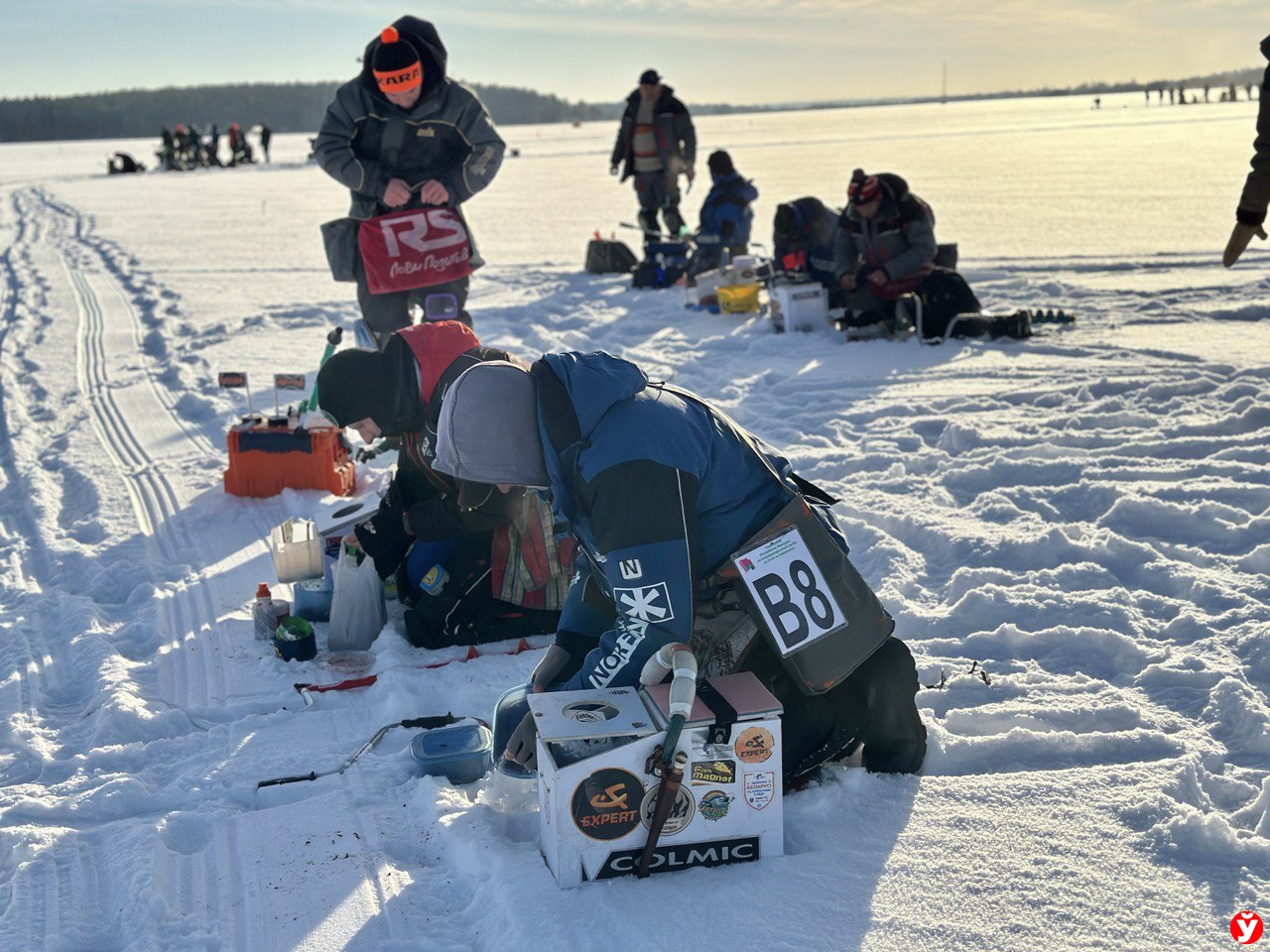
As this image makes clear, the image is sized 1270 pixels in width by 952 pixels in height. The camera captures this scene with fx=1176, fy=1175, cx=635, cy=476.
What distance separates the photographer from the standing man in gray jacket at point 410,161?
5523 millimetres

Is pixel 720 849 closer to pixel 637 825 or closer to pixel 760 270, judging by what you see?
pixel 637 825

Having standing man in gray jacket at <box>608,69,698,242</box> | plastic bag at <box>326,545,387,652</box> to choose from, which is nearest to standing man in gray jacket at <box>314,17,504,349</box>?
plastic bag at <box>326,545,387,652</box>

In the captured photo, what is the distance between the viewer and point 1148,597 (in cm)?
365

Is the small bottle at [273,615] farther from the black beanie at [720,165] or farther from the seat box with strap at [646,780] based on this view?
the black beanie at [720,165]

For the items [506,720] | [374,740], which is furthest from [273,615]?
[506,720]

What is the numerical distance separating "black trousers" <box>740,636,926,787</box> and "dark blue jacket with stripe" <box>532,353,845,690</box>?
35 centimetres

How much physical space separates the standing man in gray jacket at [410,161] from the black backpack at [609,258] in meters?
5.46

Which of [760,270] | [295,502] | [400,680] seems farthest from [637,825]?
[760,270]

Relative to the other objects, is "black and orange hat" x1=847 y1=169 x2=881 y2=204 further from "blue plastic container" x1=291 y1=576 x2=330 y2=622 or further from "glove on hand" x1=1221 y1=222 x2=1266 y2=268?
"blue plastic container" x1=291 y1=576 x2=330 y2=622

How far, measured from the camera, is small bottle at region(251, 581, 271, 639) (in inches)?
149

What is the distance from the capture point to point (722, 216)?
32.9 ft

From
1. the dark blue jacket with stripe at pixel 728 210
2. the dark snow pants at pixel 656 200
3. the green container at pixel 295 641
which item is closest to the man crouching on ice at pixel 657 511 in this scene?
the green container at pixel 295 641

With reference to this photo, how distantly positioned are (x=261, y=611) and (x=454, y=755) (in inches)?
47.7

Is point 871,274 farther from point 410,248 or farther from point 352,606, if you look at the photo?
point 352,606
